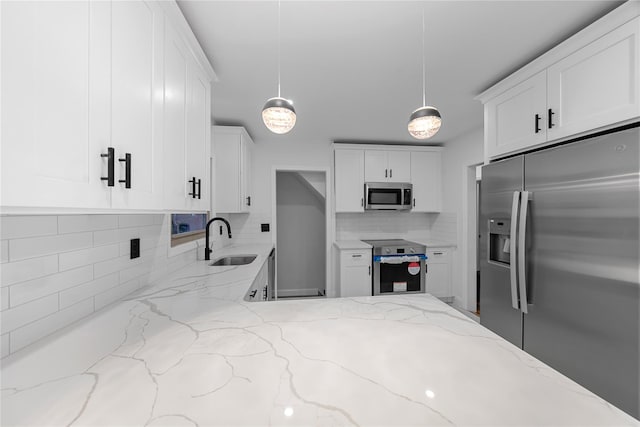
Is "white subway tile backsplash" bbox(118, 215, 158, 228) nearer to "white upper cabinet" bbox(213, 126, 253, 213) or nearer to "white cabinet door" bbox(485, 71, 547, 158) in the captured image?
"white upper cabinet" bbox(213, 126, 253, 213)

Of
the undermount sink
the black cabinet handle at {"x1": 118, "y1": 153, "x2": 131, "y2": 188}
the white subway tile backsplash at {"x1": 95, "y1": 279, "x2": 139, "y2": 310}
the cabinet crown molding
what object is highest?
the cabinet crown molding

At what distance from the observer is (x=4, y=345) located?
0.72 metres

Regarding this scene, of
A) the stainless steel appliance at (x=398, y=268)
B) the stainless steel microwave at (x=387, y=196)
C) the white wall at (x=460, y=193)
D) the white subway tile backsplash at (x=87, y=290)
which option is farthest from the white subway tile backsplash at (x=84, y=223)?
the white wall at (x=460, y=193)

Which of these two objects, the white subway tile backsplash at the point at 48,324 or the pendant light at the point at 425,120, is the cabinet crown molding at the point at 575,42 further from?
the white subway tile backsplash at the point at 48,324

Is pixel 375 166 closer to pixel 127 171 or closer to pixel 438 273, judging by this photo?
pixel 438 273

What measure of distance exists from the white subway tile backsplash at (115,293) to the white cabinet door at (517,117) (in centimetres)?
259

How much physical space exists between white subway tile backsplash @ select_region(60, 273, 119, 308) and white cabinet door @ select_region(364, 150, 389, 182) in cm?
300

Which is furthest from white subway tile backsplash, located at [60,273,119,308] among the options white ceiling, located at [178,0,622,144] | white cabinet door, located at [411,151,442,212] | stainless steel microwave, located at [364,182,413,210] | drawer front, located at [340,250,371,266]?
white cabinet door, located at [411,151,442,212]

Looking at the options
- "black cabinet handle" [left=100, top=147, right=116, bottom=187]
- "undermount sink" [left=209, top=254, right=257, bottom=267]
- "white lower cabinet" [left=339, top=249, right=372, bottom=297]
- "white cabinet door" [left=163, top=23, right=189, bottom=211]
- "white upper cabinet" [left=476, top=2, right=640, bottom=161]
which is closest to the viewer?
"black cabinet handle" [left=100, top=147, right=116, bottom=187]

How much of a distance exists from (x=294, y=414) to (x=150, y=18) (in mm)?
1392

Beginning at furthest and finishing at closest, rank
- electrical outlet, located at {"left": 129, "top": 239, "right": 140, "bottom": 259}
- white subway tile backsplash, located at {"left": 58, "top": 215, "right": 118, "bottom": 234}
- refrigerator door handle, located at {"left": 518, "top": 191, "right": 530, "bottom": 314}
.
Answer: refrigerator door handle, located at {"left": 518, "top": 191, "right": 530, "bottom": 314} < electrical outlet, located at {"left": 129, "top": 239, "right": 140, "bottom": 259} < white subway tile backsplash, located at {"left": 58, "top": 215, "right": 118, "bottom": 234}

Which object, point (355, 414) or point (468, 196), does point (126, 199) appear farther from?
point (468, 196)

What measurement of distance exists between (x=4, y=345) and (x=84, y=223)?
46 centimetres

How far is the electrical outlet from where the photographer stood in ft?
4.37
